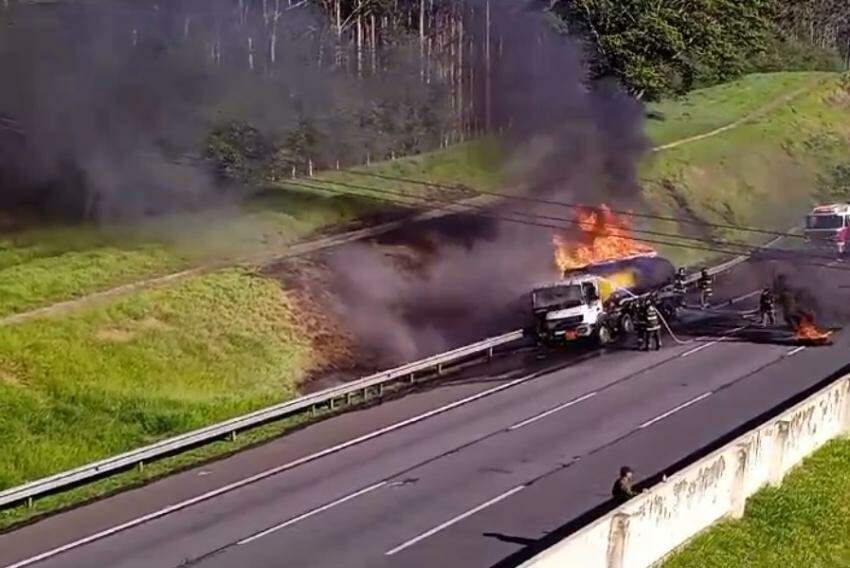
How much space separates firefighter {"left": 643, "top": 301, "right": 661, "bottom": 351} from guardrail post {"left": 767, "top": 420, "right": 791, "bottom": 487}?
9545 mm

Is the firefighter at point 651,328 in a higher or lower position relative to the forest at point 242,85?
lower

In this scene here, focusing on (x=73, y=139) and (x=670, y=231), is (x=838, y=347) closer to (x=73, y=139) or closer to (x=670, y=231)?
(x=670, y=231)

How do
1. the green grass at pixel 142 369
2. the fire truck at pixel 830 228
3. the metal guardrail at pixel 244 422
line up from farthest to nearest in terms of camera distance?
the fire truck at pixel 830 228, the green grass at pixel 142 369, the metal guardrail at pixel 244 422

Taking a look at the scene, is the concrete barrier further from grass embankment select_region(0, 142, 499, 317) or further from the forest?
the forest

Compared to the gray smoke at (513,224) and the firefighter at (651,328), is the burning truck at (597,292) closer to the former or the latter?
the firefighter at (651,328)

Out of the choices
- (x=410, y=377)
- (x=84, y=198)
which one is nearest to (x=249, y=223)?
(x=84, y=198)

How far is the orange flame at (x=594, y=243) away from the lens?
34719 millimetres

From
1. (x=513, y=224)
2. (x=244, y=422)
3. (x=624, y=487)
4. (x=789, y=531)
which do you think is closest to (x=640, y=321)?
(x=513, y=224)

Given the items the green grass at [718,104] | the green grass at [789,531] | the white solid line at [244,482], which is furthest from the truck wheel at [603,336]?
the green grass at [718,104]

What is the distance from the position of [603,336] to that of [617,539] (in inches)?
605

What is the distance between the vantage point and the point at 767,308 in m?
32.1

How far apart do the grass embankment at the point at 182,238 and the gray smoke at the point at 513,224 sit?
6.80ft

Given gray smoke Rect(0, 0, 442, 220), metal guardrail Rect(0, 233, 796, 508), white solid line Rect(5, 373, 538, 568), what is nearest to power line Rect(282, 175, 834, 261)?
gray smoke Rect(0, 0, 442, 220)

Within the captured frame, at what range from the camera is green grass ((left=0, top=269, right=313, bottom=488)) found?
22.2 meters
